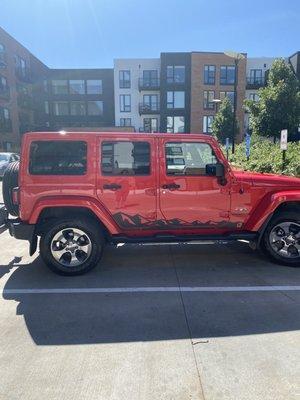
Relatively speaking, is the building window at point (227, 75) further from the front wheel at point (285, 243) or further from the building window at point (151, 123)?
the front wheel at point (285, 243)

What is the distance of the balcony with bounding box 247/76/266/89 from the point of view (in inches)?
1703

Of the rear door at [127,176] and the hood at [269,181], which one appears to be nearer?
the rear door at [127,176]

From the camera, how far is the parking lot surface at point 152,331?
2.61 m

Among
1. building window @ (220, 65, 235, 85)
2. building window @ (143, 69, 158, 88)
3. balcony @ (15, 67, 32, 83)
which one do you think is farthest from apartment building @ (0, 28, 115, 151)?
building window @ (220, 65, 235, 85)

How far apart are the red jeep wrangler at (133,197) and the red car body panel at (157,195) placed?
0.01 metres

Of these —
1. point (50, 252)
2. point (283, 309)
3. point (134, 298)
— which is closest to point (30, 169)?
point (50, 252)

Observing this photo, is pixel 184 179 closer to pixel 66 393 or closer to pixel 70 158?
pixel 70 158

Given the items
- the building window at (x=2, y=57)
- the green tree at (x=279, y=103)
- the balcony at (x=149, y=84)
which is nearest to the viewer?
the green tree at (x=279, y=103)

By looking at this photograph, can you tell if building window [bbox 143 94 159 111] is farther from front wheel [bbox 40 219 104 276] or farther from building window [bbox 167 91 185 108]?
front wheel [bbox 40 219 104 276]

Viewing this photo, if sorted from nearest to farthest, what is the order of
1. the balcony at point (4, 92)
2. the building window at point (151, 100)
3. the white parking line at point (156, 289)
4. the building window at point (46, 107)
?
the white parking line at point (156, 289) < the balcony at point (4, 92) < the building window at point (151, 100) < the building window at point (46, 107)

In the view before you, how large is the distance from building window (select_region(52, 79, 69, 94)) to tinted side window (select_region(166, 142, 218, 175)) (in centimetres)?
4692

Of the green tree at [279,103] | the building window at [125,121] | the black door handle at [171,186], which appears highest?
the building window at [125,121]

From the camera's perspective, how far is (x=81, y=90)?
47719 mm

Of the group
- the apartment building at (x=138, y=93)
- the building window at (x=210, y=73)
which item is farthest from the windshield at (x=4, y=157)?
the building window at (x=210, y=73)
